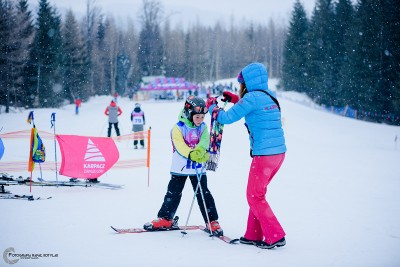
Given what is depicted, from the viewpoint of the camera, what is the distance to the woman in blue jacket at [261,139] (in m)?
4.36

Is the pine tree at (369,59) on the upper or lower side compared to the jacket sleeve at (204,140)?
upper

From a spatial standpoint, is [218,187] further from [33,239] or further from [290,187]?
[33,239]

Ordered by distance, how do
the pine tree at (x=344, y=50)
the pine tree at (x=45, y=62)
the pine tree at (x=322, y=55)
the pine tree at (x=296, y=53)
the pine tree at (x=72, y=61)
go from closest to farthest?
the pine tree at (x=45, y=62)
the pine tree at (x=344, y=50)
the pine tree at (x=72, y=61)
the pine tree at (x=322, y=55)
the pine tree at (x=296, y=53)

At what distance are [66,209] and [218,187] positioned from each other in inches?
140

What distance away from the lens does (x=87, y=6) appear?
187 feet

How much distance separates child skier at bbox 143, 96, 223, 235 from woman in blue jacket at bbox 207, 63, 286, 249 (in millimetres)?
474

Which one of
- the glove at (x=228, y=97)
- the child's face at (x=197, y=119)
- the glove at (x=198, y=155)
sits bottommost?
the glove at (x=198, y=155)

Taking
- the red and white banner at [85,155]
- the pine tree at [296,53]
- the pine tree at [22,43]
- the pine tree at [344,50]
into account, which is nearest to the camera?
the red and white banner at [85,155]

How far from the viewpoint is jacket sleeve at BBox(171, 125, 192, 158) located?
4.75m

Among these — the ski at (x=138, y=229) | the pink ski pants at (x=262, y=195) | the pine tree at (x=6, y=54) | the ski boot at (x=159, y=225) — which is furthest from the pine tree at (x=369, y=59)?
the ski boot at (x=159, y=225)

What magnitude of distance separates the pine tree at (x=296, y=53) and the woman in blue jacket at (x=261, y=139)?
5562 centimetres

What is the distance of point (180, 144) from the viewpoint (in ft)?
15.8

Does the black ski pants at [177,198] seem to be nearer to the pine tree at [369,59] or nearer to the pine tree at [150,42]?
the pine tree at [369,59]

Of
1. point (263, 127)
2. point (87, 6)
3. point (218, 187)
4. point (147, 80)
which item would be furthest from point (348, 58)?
point (263, 127)
